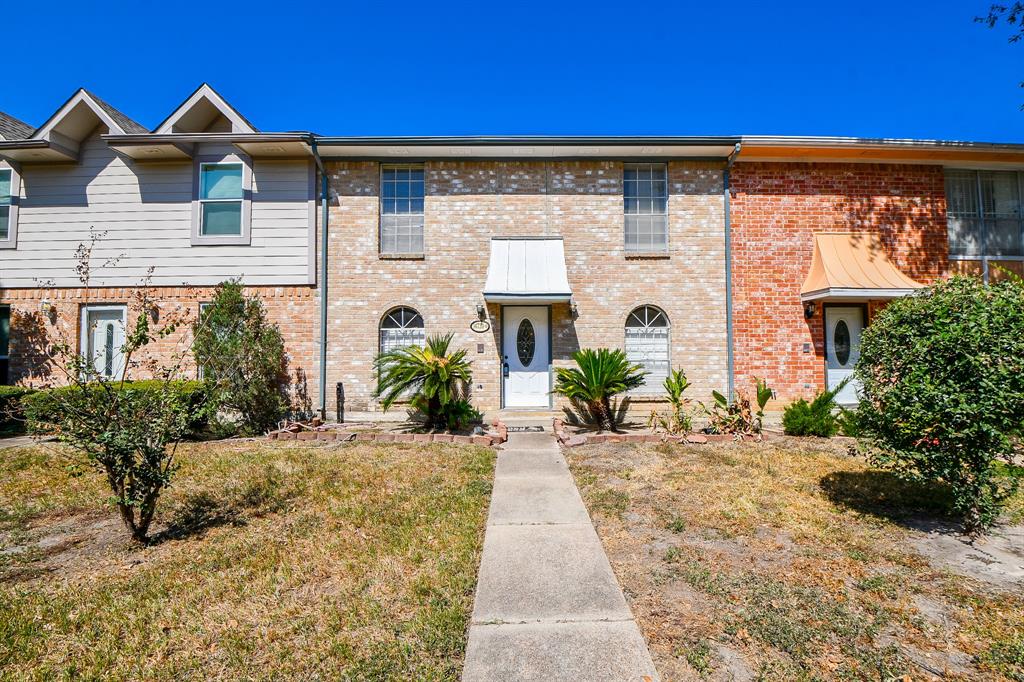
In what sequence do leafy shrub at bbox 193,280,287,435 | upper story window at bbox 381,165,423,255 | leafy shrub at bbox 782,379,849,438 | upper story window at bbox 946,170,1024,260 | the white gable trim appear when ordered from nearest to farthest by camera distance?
leafy shrub at bbox 782,379,849,438
leafy shrub at bbox 193,280,287,435
the white gable trim
upper story window at bbox 381,165,423,255
upper story window at bbox 946,170,1024,260

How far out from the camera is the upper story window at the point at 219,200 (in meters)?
11.5

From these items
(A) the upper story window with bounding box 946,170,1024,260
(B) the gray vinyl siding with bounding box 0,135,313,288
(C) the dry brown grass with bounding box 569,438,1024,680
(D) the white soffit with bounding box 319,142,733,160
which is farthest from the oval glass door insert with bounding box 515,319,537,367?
(A) the upper story window with bounding box 946,170,1024,260

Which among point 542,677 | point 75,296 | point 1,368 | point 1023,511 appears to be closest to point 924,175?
point 1023,511

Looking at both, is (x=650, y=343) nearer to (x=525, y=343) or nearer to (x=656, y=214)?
(x=525, y=343)

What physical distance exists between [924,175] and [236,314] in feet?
55.7

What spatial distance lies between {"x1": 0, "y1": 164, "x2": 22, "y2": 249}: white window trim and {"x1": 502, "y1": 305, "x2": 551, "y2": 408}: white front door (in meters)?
12.3

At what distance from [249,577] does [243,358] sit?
6.81 m

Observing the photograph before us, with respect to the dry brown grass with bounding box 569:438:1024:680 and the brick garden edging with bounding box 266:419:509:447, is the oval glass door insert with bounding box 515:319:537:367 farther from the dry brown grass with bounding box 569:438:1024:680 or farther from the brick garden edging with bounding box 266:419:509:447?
the dry brown grass with bounding box 569:438:1024:680

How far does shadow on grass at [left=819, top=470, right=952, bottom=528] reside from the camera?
17.9 ft

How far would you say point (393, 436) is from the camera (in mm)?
9469

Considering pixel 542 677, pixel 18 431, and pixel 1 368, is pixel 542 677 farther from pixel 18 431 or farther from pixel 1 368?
pixel 1 368

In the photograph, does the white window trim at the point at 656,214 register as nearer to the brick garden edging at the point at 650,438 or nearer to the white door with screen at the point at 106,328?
the brick garden edging at the point at 650,438

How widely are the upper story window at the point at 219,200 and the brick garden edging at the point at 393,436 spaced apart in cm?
524

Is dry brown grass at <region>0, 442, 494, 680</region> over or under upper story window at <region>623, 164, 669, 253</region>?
under
